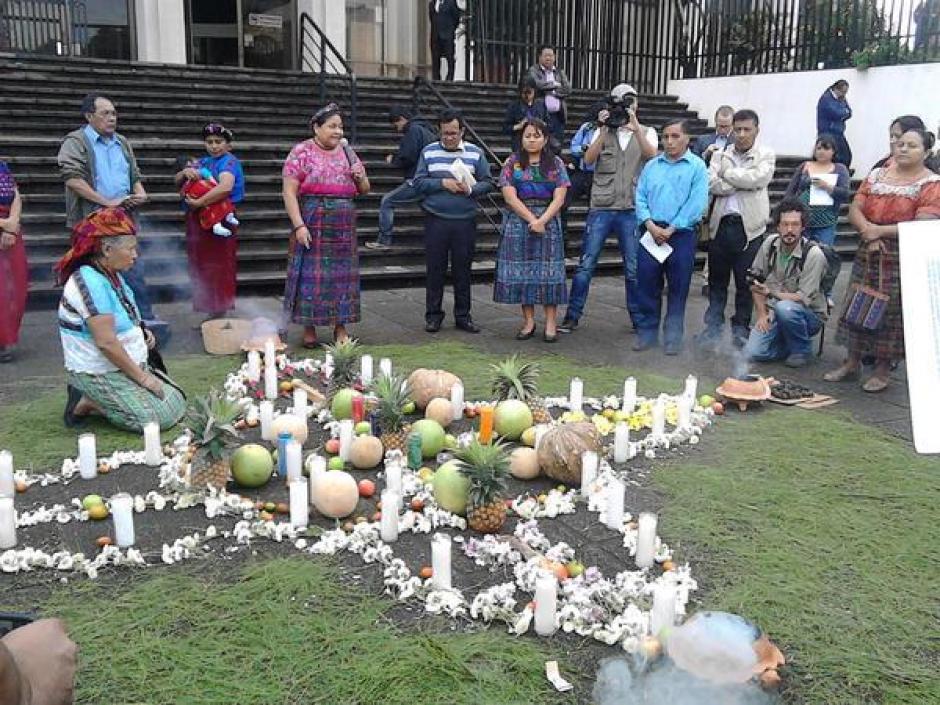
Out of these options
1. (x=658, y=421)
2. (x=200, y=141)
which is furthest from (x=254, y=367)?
(x=200, y=141)

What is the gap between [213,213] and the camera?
24.7 ft

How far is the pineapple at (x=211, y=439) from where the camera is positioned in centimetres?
421

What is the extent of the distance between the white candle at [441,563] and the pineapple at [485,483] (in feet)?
1.60

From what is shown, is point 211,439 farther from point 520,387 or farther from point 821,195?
point 821,195

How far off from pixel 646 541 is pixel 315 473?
5.06ft

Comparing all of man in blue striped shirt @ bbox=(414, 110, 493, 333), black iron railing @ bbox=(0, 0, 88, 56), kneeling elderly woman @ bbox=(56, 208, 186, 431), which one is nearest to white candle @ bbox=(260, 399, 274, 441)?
kneeling elderly woman @ bbox=(56, 208, 186, 431)

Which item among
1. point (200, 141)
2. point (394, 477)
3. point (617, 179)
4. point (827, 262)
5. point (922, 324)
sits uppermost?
point (200, 141)

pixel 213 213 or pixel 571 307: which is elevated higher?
pixel 213 213

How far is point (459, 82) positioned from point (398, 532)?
12.9m

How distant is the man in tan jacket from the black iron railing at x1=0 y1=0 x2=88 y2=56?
11620mm

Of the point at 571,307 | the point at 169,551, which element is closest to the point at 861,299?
the point at 571,307

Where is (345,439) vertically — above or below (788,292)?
below

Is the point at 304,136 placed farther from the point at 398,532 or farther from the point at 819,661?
the point at 819,661

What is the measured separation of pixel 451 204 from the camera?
25.2 ft
